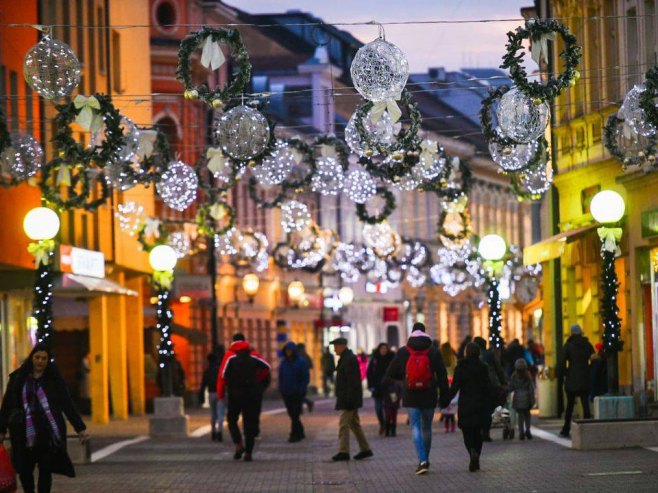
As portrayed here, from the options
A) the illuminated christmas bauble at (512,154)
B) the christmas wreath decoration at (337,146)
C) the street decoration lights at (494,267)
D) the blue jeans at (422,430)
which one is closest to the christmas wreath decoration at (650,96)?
the illuminated christmas bauble at (512,154)

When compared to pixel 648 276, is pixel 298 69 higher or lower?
higher

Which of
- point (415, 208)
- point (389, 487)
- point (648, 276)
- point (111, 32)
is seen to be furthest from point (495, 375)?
point (415, 208)

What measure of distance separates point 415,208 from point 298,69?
1396 cm

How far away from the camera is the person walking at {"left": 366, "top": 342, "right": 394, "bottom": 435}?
35750mm

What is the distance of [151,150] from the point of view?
109 ft

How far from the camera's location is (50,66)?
78.3 ft

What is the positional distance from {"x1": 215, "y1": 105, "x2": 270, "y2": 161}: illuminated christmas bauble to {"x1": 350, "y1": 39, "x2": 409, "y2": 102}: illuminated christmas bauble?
10.5ft

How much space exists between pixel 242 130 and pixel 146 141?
7.78 m

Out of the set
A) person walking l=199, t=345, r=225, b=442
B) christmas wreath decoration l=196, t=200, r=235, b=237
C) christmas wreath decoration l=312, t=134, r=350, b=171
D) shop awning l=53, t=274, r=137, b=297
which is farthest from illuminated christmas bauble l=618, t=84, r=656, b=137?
shop awning l=53, t=274, r=137, b=297

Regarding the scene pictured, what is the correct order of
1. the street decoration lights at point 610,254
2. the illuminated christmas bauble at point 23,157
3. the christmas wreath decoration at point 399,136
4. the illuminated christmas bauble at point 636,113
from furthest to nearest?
A: the illuminated christmas bauble at point 23,157 → the street decoration lights at point 610,254 → the illuminated christmas bauble at point 636,113 → the christmas wreath decoration at point 399,136

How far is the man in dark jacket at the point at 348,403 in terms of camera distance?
27.9m

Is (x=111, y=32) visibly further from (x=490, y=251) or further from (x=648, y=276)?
(x=648, y=276)

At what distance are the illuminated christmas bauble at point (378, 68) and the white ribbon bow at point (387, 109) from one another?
0.98 meters

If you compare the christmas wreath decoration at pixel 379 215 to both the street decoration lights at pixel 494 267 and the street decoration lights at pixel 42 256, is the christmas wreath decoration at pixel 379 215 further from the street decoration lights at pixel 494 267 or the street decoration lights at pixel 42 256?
the street decoration lights at pixel 42 256
